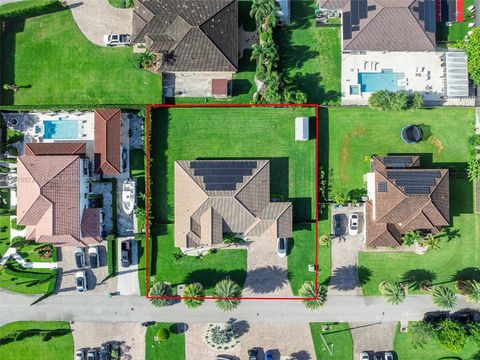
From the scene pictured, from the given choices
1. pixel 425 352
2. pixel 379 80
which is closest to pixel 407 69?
pixel 379 80

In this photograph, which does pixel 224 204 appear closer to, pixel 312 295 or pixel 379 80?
pixel 312 295

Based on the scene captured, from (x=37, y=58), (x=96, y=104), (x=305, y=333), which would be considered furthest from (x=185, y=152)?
(x=305, y=333)

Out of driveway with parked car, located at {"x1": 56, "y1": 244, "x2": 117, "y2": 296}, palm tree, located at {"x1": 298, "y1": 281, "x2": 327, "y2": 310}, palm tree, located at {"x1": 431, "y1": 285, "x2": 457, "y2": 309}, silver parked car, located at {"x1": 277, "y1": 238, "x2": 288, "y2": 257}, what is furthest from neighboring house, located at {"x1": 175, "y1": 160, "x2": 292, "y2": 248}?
palm tree, located at {"x1": 431, "y1": 285, "x2": 457, "y2": 309}

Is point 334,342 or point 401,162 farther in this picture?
point 334,342

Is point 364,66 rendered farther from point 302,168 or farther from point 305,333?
point 305,333

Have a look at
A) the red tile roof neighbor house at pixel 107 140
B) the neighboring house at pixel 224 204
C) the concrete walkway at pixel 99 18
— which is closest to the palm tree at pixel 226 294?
the neighboring house at pixel 224 204

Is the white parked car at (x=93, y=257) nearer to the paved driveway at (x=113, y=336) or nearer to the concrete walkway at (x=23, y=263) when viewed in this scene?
the concrete walkway at (x=23, y=263)
